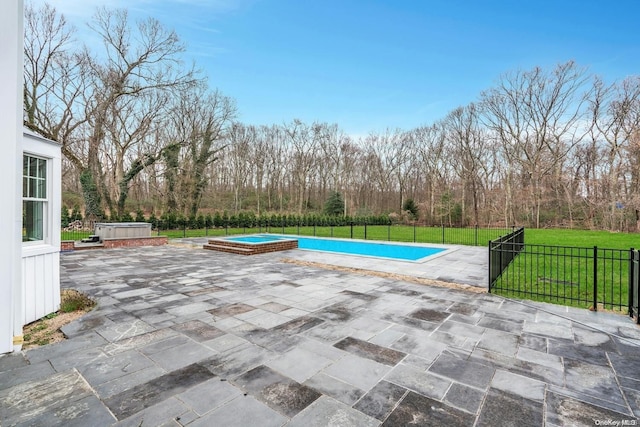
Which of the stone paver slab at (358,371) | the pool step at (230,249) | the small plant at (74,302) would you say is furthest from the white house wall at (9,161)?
the pool step at (230,249)

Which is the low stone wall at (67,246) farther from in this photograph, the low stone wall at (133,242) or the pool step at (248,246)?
the pool step at (248,246)

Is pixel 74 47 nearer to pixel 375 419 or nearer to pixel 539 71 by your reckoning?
pixel 375 419

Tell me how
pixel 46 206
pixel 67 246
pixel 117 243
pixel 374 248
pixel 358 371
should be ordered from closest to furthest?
pixel 358 371 < pixel 46 206 < pixel 67 246 < pixel 117 243 < pixel 374 248

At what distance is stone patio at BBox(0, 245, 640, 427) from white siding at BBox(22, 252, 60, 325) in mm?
590

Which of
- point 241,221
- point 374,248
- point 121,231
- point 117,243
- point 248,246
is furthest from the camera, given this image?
point 241,221

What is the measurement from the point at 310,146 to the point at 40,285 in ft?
99.9

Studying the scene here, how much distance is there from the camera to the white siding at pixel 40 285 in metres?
4.12

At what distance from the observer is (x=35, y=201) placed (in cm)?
442

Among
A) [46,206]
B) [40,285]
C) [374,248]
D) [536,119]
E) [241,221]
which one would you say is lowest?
[374,248]

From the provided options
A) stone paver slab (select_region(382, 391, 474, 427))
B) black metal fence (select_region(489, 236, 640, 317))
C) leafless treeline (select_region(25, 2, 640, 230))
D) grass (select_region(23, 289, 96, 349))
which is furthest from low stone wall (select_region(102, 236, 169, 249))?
stone paver slab (select_region(382, 391, 474, 427))

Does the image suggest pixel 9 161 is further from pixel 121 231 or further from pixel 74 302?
pixel 121 231

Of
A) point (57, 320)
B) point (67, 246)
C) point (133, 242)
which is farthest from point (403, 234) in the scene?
point (57, 320)

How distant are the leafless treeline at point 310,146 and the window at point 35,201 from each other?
Result: 1653 cm

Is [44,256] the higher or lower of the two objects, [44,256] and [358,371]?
the higher
